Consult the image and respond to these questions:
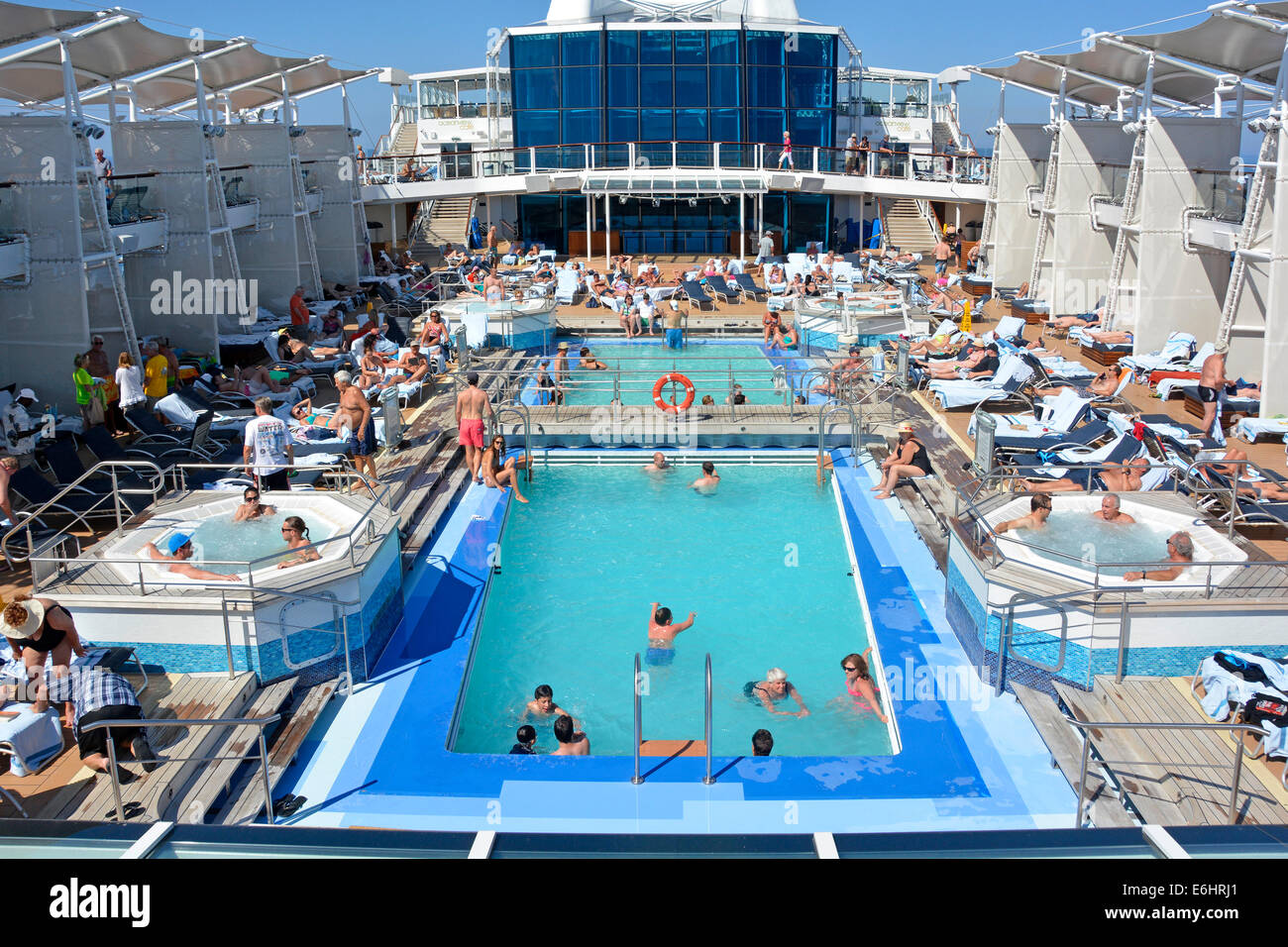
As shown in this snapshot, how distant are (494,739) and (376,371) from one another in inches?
317

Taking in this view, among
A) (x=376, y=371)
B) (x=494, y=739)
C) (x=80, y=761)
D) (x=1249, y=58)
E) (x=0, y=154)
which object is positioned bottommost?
(x=494, y=739)

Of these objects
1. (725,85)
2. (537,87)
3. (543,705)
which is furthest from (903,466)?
(537,87)

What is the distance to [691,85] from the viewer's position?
30.4 metres

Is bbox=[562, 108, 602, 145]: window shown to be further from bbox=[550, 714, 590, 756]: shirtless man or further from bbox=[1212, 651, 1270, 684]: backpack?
bbox=[1212, 651, 1270, 684]: backpack

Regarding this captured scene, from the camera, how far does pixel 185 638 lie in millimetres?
6848

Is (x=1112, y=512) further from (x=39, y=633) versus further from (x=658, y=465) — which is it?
(x=39, y=633)

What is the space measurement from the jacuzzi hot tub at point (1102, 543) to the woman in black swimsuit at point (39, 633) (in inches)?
223

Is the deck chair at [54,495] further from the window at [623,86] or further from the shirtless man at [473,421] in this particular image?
the window at [623,86]

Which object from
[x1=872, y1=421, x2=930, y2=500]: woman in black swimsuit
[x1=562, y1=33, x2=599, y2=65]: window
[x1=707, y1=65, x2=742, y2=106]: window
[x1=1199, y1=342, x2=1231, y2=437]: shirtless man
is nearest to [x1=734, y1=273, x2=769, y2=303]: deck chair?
[x1=707, y1=65, x2=742, y2=106]: window

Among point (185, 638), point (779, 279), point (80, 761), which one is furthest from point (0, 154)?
point (779, 279)

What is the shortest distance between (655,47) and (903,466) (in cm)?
2260

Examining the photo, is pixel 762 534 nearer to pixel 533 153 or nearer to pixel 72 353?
pixel 72 353

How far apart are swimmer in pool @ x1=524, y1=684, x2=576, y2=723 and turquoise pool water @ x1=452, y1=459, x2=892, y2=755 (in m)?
0.09
